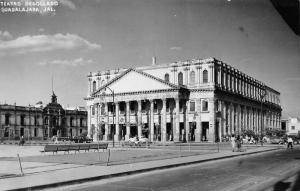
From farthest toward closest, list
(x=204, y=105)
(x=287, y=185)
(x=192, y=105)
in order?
(x=192, y=105) < (x=204, y=105) < (x=287, y=185)

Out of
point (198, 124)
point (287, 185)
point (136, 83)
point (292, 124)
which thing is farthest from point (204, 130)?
point (292, 124)

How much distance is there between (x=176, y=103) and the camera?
74375 mm

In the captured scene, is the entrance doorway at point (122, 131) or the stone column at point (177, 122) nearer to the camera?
the stone column at point (177, 122)

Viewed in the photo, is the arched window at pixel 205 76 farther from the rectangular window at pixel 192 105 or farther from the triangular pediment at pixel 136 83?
the triangular pediment at pixel 136 83

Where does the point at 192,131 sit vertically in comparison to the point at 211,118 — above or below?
below

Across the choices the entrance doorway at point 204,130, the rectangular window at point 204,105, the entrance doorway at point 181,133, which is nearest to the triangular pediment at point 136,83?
the rectangular window at point 204,105

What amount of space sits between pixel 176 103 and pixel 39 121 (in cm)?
4839

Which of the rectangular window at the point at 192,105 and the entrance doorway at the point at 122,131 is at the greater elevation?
the rectangular window at the point at 192,105

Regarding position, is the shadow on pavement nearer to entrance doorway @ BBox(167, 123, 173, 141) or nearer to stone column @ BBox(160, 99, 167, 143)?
stone column @ BBox(160, 99, 167, 143)

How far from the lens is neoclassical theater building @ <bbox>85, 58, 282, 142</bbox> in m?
74.6

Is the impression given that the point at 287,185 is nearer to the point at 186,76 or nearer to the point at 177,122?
the point at 177,122

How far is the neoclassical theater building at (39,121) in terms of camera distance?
100 m

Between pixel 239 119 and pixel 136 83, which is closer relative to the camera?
pixel 136 83

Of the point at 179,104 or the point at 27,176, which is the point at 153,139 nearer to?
the point at 179,104
